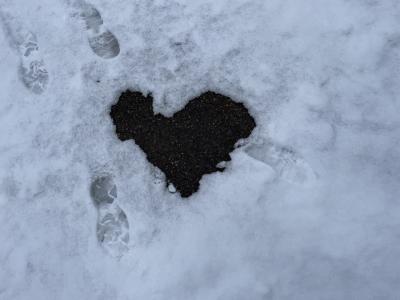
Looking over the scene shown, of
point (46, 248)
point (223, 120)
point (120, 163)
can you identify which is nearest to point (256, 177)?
point (223, 120)

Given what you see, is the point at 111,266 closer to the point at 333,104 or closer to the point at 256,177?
the point at 256,177

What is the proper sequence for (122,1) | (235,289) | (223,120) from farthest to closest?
(122,1) → (223,120) → (235,289)

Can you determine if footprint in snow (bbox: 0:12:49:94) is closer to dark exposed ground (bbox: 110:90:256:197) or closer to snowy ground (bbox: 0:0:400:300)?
snowy ground (bbox: 0:0:400:300)

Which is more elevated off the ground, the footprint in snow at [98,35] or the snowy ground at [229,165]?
the footprint in snow at [98,35]

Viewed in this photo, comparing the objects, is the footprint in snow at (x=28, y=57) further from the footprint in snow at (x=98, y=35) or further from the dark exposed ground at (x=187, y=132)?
the dark exposed ground at (x=187, y=132)

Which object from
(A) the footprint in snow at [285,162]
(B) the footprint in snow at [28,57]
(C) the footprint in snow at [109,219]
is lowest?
(C) the footprint in snow at [109,219]

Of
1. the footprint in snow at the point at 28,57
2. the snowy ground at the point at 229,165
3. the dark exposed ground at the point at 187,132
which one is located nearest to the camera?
the snowy ground at the point at 229,165

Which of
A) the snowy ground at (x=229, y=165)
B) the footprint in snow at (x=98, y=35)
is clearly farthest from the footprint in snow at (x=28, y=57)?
the footprint in snow at (x=98, y=35)

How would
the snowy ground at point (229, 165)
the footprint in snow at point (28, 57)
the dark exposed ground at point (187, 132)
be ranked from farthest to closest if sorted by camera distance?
the footprint in snow at point (28, 57) < the dark exposed ground at point (187, 132) < the snowy ground at point (229, 165)
